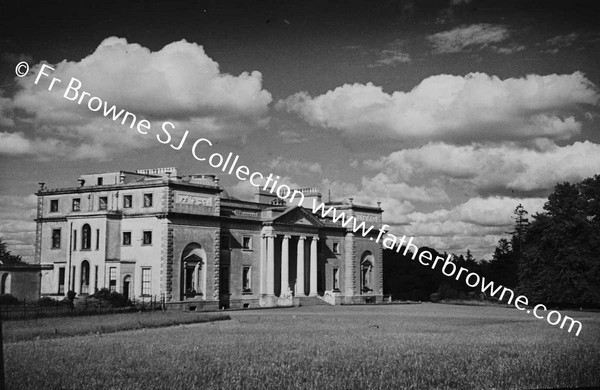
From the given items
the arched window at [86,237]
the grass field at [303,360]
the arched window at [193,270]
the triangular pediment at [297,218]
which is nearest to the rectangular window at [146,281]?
the arched window at [193,270]

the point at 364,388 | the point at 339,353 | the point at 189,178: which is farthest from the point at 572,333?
the point at 189,178

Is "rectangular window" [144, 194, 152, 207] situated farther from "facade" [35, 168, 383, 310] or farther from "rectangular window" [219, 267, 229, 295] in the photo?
"rectangular window" [219, 267, 229, 295]

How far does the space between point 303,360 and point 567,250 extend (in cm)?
2334

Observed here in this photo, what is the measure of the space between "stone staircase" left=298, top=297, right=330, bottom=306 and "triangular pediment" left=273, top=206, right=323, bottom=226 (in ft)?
18.0

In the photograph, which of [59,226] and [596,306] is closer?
[596,306]

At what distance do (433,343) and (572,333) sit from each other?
278 inches

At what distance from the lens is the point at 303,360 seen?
18031mm

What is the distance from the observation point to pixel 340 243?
57969 millimetres

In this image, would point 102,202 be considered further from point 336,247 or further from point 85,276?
point 336,247

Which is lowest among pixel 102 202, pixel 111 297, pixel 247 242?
pixel 111 297

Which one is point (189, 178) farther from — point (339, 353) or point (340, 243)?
point (339, 353)

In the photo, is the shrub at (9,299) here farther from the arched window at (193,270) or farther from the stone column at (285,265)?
the stone column at (285,265)

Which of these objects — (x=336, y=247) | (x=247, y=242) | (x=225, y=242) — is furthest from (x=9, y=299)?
(x=336, y=247)

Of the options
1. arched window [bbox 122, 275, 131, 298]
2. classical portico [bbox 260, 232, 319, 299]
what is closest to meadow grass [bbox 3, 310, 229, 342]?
arched window [bbox 122, 275, 131, 298]
